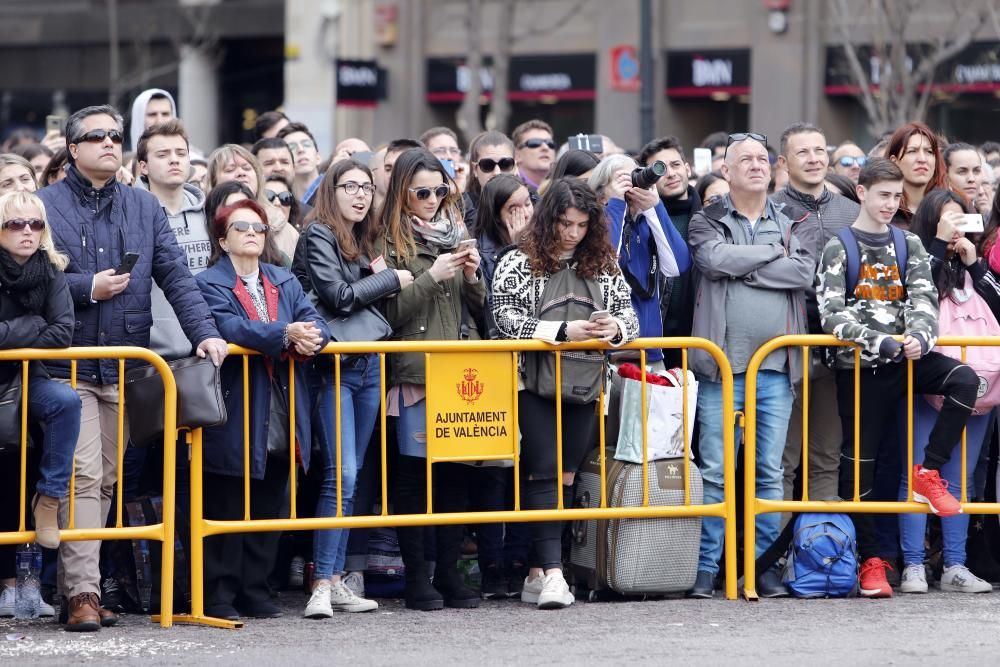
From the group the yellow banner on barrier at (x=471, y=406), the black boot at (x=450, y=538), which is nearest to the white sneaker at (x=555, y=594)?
the black boot at (x=450, y=538)

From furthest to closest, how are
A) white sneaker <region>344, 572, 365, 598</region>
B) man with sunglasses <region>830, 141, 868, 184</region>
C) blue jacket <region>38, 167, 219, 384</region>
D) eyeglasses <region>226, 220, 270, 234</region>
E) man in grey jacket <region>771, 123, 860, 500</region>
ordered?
1. man with sunglasses <region>830, 141, 868, 184</region>
2. man in grey jacket <region>771, 123, 860, 500</region>
3. white sneaker <region>344, 572, 365, 598</region>
4. eyeglasses <region>226, 220, 270, 234</region>
5. blue jacket <region>38, 167, 219, 384</region>

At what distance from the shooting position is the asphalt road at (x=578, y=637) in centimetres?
671

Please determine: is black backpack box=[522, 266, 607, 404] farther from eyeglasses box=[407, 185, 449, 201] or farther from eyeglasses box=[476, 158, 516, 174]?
eyeglasses box=[476, 158, 516, 174]

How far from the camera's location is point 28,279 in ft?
22.6

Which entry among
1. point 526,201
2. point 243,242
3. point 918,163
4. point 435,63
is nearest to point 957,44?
point 435,63

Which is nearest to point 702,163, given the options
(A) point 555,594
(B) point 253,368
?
(A) point 555,594

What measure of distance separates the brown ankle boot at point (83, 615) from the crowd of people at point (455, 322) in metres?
0.03

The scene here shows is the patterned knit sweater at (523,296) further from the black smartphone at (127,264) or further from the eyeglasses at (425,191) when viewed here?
the black smartphone at (127,264)

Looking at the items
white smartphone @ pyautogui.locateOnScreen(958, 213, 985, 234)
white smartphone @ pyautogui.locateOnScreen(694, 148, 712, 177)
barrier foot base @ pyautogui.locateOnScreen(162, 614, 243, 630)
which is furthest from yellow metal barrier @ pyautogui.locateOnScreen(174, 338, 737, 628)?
white smartphone @ pyautogui.locateOnScreen(694, 148, 712, 177)

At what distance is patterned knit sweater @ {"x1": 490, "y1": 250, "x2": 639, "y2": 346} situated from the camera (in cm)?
780

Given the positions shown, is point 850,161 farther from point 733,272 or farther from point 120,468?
point 120,468

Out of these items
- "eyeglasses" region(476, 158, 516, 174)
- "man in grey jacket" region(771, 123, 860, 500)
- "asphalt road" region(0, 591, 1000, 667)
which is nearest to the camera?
"asphalt road" region(0, 591, 1000, 667)

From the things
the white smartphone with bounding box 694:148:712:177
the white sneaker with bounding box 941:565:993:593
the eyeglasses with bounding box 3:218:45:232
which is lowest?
the white sneaker with bounding box 941:565:993:593

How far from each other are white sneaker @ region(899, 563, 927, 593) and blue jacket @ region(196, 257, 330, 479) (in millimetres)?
3052
